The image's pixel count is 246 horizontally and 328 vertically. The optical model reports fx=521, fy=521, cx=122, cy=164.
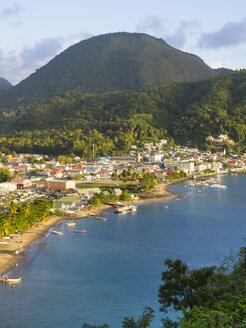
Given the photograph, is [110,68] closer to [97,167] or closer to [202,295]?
[97,167]

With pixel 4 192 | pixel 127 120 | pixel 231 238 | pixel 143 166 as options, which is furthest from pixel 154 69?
pixel 231 238

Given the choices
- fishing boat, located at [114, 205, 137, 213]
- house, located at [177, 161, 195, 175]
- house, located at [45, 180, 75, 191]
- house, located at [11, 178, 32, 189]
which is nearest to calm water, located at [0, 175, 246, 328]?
fishing boat, located at [114, 205, 137, 213]

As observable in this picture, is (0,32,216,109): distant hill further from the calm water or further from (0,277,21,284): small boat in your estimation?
(0,277,21,284): small boat

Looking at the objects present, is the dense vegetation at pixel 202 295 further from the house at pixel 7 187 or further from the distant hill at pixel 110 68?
the distant hill at pixel 110 68

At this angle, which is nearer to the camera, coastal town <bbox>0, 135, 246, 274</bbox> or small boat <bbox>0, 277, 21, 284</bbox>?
small boat <bbox>0, 277, 21, 284</bbox>

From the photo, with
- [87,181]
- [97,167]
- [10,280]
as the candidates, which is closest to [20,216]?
[10,280]

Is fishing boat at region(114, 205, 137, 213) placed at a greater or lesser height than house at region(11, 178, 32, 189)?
lesser
